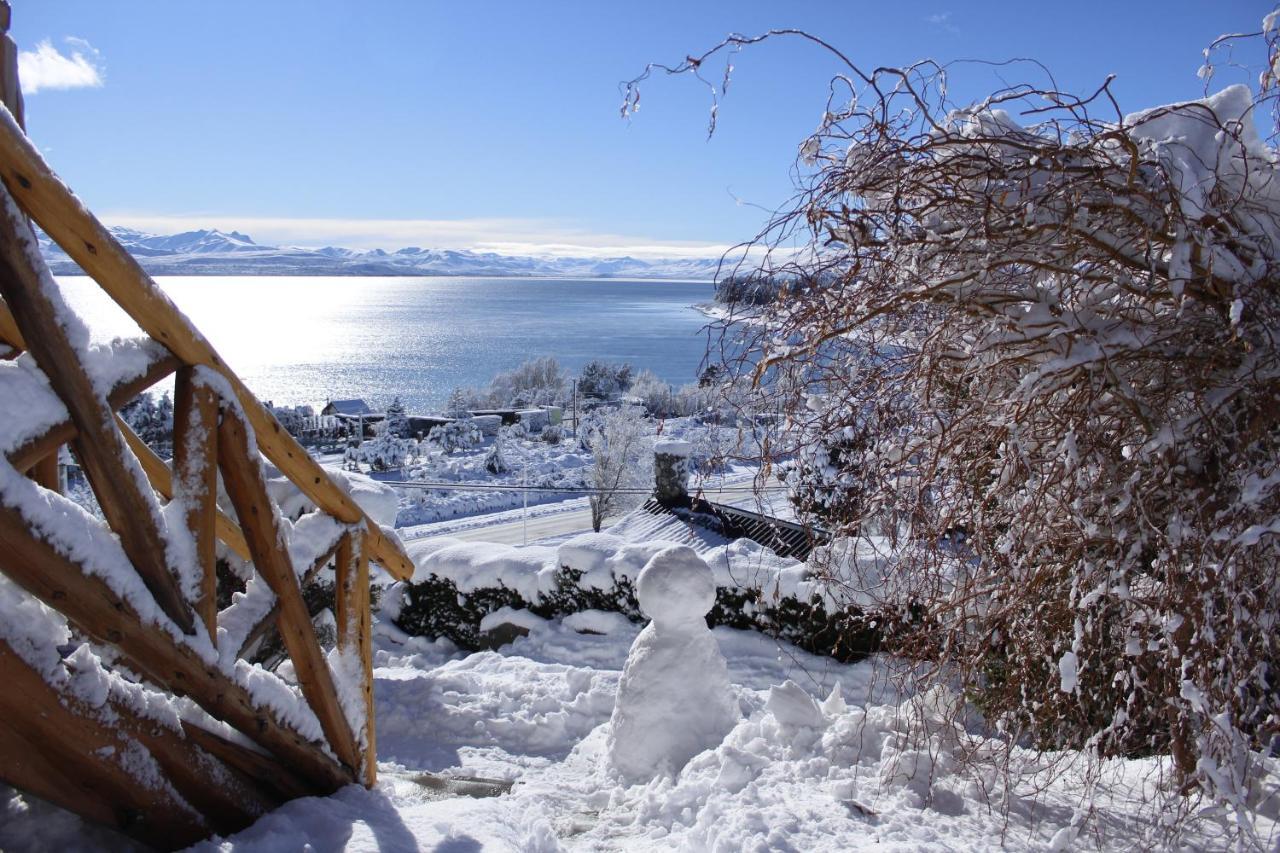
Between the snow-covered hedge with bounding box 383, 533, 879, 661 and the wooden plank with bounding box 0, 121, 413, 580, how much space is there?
5.26 meters

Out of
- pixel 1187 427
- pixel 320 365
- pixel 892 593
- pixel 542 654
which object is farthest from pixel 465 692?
pixel 320 365

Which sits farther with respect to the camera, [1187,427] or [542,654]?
[542,654]

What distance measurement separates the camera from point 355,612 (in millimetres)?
3646

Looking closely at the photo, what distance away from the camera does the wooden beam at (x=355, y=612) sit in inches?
141

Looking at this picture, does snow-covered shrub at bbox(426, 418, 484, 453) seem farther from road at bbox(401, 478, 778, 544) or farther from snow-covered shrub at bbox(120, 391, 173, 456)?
snow-covered shrub at bbox(120, 391, 173, 456)

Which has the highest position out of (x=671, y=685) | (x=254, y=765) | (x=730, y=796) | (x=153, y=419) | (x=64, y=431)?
(x=64, y=431)

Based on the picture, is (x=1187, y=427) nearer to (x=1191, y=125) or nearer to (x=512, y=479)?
(x=1191, y=125)

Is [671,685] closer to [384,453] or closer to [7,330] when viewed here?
[7,330]

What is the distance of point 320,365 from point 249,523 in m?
86.4

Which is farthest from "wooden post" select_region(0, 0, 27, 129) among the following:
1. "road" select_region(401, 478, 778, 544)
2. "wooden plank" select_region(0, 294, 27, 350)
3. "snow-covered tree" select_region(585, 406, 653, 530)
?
"snow-covered tree" select_region(585, 406, 653, 530)

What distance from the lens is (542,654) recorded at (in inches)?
319

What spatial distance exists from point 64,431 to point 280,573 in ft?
3.22

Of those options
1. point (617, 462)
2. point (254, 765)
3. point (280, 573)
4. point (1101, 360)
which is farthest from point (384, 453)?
point (1101, 360)

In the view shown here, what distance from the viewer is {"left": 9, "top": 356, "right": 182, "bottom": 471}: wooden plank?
202 cm
